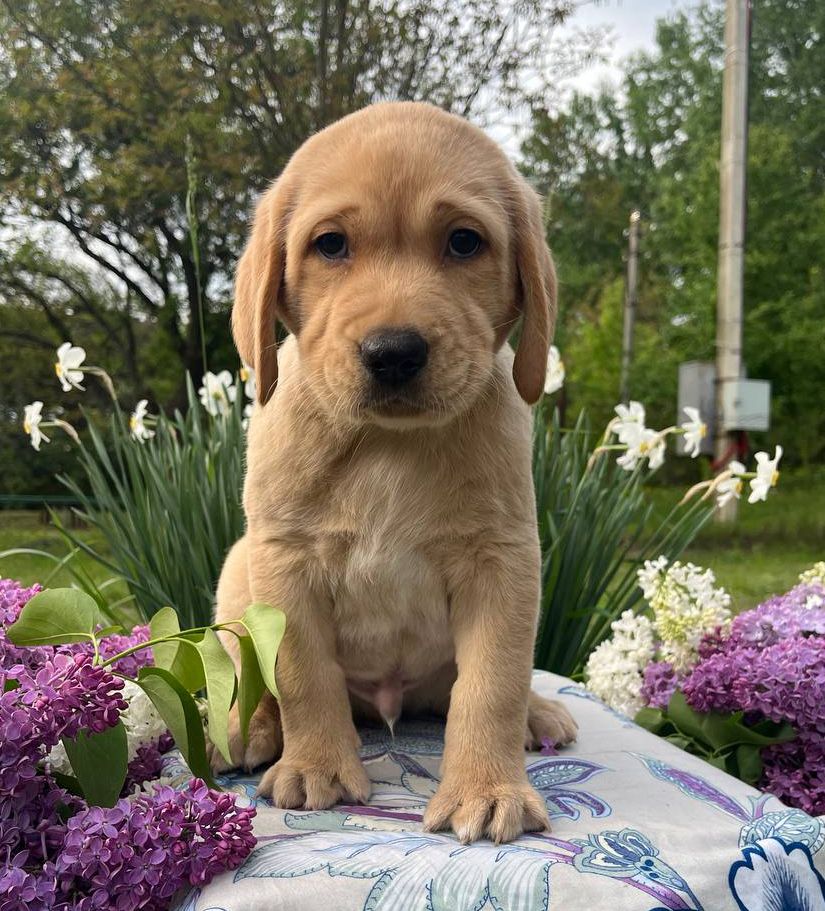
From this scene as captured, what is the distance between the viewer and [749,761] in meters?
2.40

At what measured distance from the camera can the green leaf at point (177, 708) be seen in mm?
1500

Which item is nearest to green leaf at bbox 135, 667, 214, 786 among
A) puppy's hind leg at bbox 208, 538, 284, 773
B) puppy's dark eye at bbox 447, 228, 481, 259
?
puppy's hind leg at bbox 208, 538, 284, 773

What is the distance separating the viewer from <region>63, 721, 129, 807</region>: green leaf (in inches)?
57.6

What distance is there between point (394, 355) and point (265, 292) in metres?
0.43

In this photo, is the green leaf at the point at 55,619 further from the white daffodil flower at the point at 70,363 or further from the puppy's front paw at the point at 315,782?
the white daffodil flower at the point at 70,363

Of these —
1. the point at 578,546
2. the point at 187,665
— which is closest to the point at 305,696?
the point at 187,665

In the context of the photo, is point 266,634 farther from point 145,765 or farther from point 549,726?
point 549,726

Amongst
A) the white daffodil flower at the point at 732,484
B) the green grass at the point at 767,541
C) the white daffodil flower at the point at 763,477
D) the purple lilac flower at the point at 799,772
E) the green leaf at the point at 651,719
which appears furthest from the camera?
the green grass at the point at 767,541

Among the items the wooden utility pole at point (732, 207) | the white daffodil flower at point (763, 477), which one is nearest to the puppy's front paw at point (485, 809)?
the white daffodil flower at point (763, 477)

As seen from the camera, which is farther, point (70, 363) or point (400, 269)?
point (70, 363)

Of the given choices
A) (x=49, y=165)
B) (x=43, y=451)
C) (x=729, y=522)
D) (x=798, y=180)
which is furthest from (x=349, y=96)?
(x=798, y=180)

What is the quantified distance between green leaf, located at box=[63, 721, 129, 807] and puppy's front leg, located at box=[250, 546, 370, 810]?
0.35m

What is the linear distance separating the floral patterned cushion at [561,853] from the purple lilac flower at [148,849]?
0.15ft

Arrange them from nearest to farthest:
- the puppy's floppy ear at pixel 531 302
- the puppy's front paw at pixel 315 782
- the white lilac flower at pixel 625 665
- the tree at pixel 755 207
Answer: the puppy's front paw at pixel 315 782 < the puppy's floppy ear at pixel 531 302 < the white lilac flower at pixel 625 665 < the tree at pixel 755 207
